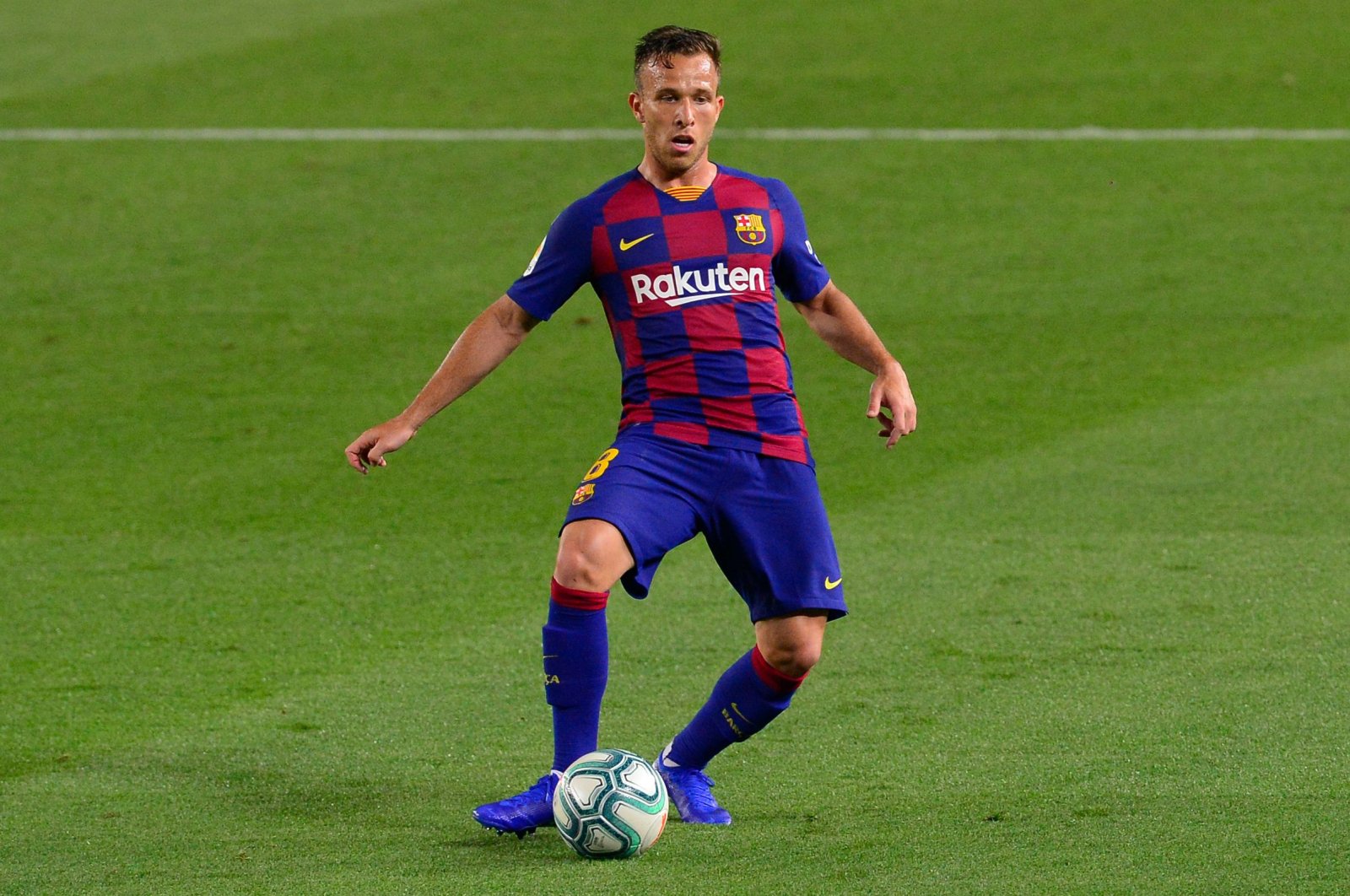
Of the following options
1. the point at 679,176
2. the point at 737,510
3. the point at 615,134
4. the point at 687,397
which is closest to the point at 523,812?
the point at 737,510

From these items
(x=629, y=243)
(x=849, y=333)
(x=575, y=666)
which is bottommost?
(x=575, y=666)

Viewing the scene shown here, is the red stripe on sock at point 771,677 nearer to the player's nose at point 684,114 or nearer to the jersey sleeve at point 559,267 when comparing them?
the jersey sleeve at point 559,267

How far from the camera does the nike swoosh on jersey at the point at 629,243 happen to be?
480cm

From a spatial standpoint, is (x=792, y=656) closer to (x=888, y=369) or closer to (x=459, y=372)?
(x=888, y=369)

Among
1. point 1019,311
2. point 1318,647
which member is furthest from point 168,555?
point 1019,311

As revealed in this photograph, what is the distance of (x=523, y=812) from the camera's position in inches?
187

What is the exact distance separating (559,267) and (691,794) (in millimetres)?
1418

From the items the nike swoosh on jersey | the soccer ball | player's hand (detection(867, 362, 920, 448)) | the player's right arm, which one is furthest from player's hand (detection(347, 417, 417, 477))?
player's hand (detection(867, 362, 920, 448))

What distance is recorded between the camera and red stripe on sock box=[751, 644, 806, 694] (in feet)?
16.1

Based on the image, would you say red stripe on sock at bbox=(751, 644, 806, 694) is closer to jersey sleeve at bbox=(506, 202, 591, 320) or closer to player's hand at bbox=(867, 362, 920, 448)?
player's hand at bbox=(867, 362, 920, 448)

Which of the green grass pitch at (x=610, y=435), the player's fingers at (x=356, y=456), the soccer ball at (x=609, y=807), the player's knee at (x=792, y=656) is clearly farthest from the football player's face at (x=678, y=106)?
the green grass pitch at (x=610, y=435)

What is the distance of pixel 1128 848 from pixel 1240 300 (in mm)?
7707

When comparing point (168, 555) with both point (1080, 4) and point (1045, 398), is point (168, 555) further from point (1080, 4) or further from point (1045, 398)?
point (1080, 4)

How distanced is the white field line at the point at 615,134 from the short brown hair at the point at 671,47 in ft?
32.8
